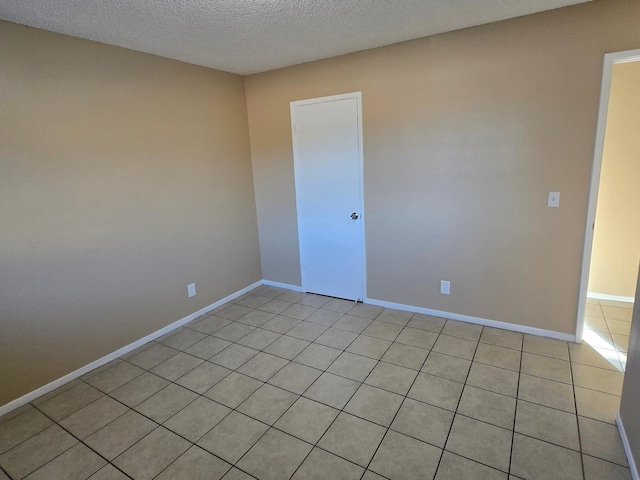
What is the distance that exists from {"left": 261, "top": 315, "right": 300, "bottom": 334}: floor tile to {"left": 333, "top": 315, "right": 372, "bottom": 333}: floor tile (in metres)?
0.41

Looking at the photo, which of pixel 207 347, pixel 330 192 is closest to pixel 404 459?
pixel 207 347

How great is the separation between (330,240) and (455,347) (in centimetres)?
162

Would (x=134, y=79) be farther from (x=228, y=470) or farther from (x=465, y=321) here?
(x=465, y=321)

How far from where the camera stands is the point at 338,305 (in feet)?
12.0

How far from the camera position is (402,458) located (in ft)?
5.81

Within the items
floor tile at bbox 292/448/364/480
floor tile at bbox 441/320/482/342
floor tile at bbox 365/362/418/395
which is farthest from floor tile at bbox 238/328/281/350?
floor tile at bbox 441/320/482/342

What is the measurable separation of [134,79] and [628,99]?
418cm

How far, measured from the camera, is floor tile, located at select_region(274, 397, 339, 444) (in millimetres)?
1964

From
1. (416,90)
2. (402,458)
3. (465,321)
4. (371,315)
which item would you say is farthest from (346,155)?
(402,458)

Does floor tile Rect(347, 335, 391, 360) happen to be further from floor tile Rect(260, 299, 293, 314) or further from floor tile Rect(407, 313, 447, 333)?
floor tile Rect(260, 299, 293, 314)

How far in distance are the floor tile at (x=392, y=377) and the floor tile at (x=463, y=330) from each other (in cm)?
69

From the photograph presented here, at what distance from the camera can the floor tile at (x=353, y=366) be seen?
8.10 ft

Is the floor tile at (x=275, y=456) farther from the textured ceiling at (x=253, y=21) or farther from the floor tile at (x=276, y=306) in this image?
the textured ceiling at (x=253, y=21)

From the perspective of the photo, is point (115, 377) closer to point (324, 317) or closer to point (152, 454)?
point (152, 454)
